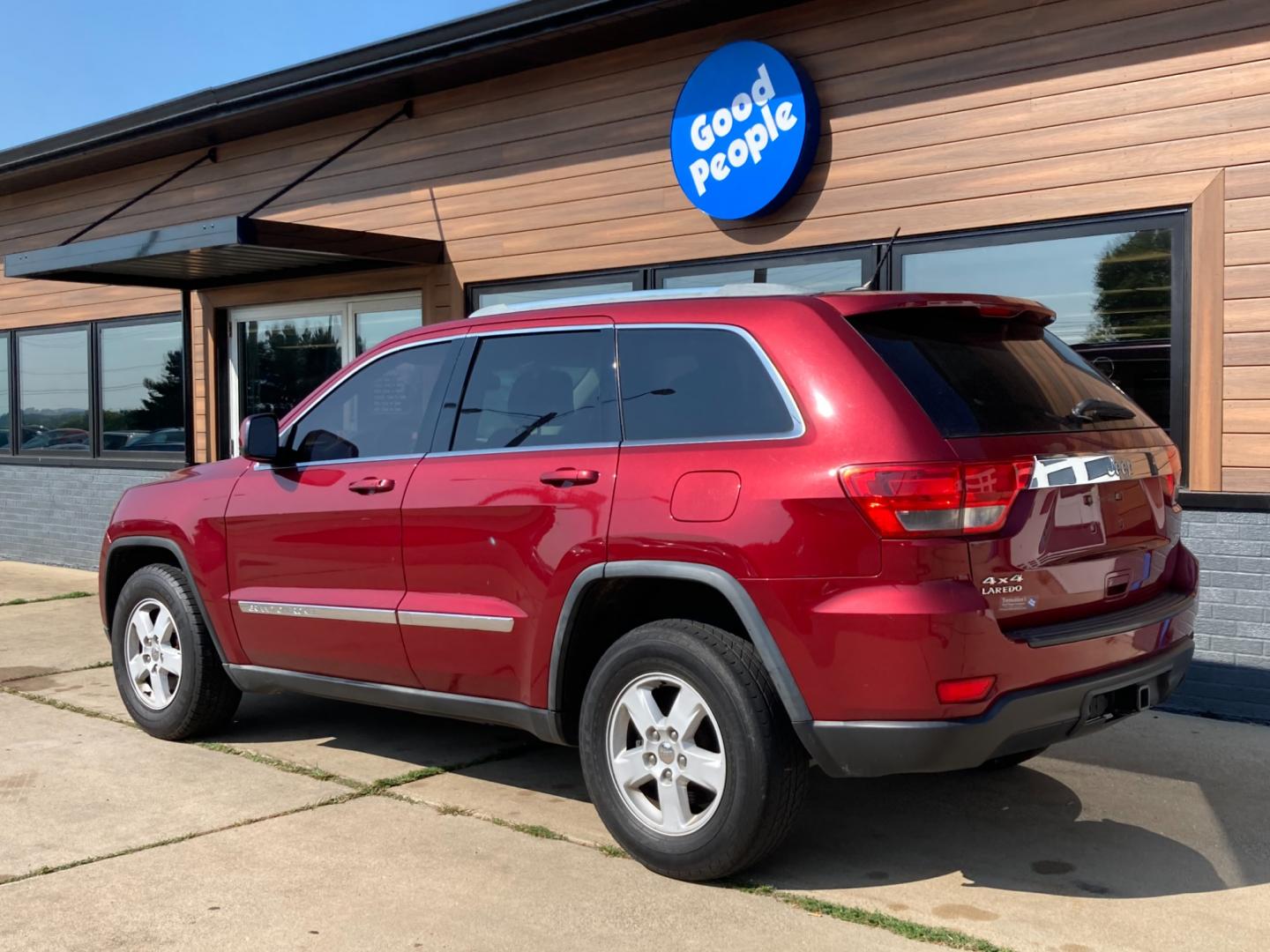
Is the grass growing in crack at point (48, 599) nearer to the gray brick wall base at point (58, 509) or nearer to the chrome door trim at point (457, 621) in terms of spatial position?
the gray brick wall base at point (58, 509)

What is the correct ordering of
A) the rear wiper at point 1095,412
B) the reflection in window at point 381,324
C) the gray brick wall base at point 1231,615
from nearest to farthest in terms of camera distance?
the rear wiper at point 1095,412 → the gray brick wall base at point 1231,615 → the reflection in window at point 381,324

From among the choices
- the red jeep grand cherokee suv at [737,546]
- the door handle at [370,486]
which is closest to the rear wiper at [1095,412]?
the red jeep grand cherokee suv at [737,546]

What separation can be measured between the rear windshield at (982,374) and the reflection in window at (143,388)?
32.1 feet

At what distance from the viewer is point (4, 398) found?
48.6ft

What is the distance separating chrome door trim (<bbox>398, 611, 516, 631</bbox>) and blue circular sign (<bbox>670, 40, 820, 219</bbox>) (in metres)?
4.25

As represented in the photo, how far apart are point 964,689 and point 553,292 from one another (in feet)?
21.2

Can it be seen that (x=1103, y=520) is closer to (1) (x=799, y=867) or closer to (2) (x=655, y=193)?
(1) (x=799, y=867)

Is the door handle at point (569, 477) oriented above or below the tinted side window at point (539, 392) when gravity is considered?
below

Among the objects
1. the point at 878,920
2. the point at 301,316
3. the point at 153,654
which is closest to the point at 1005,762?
the point at 878,920

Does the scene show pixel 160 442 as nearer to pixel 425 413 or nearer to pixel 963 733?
pixel 425 413

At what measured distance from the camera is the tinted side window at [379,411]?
511 centimetres

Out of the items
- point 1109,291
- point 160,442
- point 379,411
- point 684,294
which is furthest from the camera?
point 160,442

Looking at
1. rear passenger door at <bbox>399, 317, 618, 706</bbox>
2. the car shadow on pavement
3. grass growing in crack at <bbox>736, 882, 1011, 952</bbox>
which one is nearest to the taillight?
rear passenger door at <bbox>399, 317, 618, 706</bbox>

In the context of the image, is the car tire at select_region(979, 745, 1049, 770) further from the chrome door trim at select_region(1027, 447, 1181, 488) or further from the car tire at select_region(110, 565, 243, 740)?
the car tire at select_region(110, 565, 243, 740)
